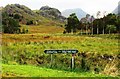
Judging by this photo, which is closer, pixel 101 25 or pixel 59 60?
pixel 59 60

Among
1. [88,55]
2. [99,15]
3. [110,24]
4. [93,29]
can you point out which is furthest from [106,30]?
[88,55]

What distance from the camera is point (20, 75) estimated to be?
1358 cm

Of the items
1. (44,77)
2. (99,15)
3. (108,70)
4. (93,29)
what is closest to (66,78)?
(44,77)

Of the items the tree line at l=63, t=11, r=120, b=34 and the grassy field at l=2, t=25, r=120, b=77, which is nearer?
the grassy field at l=2, t=25, r=120, b=77

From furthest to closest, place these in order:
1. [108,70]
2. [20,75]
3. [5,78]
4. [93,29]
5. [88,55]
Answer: [93,29]
[88,55]
[108,70]
[20,75]
[5,78]

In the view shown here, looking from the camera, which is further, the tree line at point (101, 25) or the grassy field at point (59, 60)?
the tree line at point (101, 25)

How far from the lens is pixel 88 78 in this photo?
1377 cm

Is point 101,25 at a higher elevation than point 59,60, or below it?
higher

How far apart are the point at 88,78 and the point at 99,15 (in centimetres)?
10989

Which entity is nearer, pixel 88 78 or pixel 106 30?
pixel 88 78

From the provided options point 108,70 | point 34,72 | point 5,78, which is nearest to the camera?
point 5,78

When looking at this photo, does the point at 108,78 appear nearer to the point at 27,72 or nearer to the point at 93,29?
the point at 27,72

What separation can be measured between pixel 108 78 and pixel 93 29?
3839 inches

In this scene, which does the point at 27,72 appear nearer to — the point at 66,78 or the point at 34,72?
the point at 34,72
